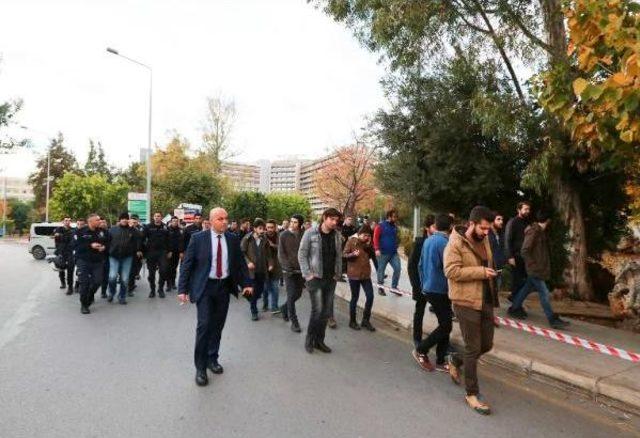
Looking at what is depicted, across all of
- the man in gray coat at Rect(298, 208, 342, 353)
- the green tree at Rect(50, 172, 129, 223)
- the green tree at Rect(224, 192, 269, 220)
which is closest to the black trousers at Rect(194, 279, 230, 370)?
the man in gray coat at Rect(298, 208, 342, 353)

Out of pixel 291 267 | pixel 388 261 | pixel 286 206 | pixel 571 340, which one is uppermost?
pixel 286 206

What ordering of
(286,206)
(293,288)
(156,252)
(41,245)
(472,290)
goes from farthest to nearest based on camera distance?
(286,206) < (41,245) < (156,252) < (293,288) < (472,290)

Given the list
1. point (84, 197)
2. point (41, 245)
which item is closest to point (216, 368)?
point (41, 245)

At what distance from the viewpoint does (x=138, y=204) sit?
83.5 feet

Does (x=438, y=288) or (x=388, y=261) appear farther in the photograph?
(x=388, y=261)

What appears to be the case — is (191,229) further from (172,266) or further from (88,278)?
(88,278)

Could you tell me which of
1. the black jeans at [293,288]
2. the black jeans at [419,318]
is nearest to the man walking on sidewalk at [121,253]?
the black jeans at [293,288]

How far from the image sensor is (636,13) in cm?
447

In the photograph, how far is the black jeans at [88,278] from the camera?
27.3 feet

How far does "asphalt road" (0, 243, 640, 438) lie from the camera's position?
3721mm

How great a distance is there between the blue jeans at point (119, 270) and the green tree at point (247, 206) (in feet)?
61.8

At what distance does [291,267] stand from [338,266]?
5.07 feet

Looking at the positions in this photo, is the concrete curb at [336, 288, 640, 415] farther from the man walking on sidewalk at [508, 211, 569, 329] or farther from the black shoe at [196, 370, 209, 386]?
the black shoe at [196, 370, 209, 386]

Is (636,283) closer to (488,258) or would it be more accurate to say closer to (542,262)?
(542,262)
